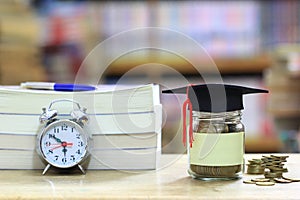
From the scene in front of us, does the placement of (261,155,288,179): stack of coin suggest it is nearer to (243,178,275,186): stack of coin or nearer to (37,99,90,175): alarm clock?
(243,178,275,186): stack of coin

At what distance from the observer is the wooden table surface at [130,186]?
30.2 inches

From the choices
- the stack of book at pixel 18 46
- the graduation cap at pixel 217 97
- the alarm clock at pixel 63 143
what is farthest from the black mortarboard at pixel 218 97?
the stack of book at pixel 18 46

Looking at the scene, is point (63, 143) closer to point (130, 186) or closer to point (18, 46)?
point (130, 186)

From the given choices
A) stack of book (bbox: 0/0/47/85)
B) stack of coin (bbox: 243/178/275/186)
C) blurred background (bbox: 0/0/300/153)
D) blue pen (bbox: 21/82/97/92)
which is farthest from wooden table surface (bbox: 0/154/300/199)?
blurred background (bbox: 0/0/300/153)

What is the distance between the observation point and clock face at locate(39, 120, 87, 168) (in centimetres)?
91

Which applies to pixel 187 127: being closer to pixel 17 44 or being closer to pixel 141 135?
pixel 141 135

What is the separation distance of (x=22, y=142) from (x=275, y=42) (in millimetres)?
2042

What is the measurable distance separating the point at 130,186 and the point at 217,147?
13 centimetres

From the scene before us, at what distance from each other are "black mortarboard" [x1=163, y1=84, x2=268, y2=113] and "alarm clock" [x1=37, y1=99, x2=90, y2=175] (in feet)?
0.54

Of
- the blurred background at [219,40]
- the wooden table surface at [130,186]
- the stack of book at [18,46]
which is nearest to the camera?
the wooden table surface at [130,186]

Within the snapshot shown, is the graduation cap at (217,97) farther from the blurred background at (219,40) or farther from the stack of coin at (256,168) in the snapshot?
the blurred background at (219,40)

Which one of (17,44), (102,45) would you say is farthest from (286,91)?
(17,44)

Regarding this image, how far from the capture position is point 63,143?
913 millimetres

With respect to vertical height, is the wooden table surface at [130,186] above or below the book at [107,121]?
below
